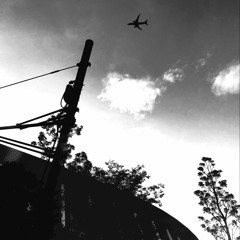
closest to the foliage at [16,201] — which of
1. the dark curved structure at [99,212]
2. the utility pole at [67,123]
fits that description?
the utility pole at [67,123]

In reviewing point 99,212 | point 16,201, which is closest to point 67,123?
point 16,201

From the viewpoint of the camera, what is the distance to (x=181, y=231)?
25.8m

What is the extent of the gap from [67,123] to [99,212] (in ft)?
52.5

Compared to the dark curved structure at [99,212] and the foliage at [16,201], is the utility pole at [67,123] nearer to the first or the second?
the foliage at [16,201]

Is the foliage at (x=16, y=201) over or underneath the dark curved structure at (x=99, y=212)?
underneath

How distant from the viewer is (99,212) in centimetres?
1869

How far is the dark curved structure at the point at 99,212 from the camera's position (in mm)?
16502

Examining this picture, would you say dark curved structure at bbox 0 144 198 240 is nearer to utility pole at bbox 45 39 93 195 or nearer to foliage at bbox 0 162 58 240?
foliage at bbox 0 162 58 240

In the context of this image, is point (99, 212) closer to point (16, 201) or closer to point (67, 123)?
point (16, 201)

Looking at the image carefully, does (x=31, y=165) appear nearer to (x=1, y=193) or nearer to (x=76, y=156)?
(x=1, y=193)

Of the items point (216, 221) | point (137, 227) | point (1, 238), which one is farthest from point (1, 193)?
point (216, 221)

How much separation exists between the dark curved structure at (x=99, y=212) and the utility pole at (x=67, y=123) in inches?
488

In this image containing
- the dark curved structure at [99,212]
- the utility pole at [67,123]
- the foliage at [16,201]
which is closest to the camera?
the utility pole at [67,123]

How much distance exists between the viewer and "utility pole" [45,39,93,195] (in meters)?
4.01
